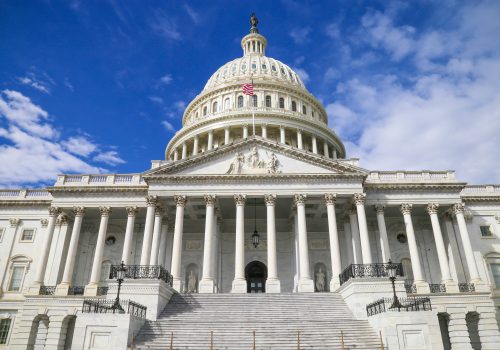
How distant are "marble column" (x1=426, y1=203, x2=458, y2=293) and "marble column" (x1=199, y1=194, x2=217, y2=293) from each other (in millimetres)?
20996

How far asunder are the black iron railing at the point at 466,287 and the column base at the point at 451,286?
0.73 m

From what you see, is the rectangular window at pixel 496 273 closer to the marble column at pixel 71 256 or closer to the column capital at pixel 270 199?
the column capital at pixel 270 199

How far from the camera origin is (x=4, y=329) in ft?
125

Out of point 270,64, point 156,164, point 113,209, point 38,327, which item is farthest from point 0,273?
point 270,64

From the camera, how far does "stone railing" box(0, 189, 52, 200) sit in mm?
44031

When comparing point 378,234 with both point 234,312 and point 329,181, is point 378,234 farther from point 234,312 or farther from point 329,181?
point 234,312

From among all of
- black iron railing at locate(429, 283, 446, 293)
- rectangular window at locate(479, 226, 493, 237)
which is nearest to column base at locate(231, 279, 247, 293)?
black iron railing at locate(429, 283, 446, 293)

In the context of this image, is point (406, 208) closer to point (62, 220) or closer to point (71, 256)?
point (71, 256)

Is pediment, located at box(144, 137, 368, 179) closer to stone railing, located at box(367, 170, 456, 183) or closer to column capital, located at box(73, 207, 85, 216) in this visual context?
stone railing, located at box(367, 170, 456, 183)

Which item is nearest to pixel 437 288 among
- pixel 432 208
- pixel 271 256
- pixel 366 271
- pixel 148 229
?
pixel 432 208

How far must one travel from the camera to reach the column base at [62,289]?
117ft

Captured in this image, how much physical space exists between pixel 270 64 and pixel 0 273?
2065 inches

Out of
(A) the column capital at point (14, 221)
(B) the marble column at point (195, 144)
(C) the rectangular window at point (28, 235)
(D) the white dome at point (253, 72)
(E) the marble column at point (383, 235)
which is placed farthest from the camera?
(D) the white dome at point (253, 72)

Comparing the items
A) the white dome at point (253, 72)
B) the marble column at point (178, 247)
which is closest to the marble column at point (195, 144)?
the white dome at point (253, 72)
